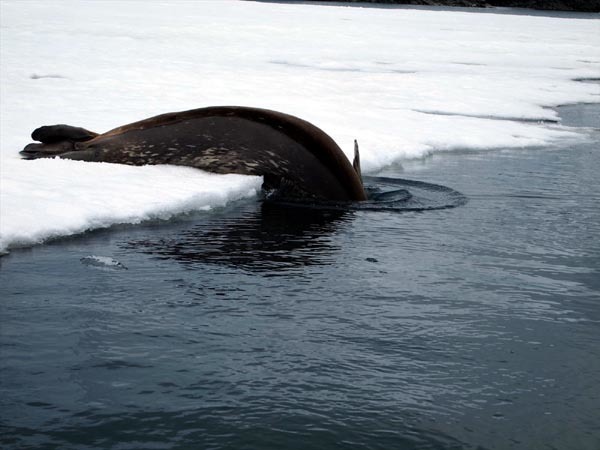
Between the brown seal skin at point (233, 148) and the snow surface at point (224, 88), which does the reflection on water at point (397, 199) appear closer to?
the brown seal skin at point (233, 148)

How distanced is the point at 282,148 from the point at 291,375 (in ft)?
12.7

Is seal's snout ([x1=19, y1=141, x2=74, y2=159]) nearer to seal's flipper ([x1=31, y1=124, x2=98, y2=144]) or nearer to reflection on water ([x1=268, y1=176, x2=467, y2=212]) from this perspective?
seal's flipper ([x1=31, y1=124, x2=98, y2=144])

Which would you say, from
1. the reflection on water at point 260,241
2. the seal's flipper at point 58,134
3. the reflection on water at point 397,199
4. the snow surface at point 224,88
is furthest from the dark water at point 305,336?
the seal's flipper at point 58,134

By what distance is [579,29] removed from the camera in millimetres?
42219

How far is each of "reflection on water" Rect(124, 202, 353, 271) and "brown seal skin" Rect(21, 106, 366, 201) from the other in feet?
1.35

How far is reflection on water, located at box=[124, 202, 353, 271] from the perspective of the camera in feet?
18.7

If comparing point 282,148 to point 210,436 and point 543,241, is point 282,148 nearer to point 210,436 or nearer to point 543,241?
point 543,241

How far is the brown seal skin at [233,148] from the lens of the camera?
7.49 metres

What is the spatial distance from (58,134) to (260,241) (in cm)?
274

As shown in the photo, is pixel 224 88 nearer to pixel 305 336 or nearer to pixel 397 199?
pixel 397 199

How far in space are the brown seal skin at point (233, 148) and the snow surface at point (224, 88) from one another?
190 mm

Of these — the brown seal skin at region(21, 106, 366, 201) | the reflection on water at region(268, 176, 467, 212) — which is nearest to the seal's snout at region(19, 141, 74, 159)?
the brown seal skin at region(21, 106, 366, 201)

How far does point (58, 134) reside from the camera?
26.7 feet

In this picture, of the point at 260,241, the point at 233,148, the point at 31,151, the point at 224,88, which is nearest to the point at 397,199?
the point at 233,148
